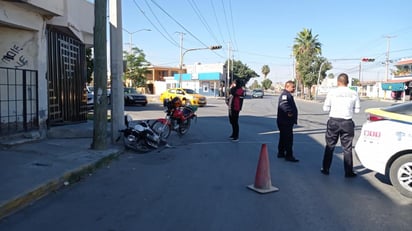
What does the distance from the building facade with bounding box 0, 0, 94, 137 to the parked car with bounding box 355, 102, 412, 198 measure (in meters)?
7.41

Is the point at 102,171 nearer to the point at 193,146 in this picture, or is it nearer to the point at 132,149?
the point at 132,149

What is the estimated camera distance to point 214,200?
16.0ft

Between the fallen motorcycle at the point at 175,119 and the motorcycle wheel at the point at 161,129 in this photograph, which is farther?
the fallen motorcycle at the point at 175,119

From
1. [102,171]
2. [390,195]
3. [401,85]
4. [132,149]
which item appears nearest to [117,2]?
[132,149]

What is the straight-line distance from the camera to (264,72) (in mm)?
134750

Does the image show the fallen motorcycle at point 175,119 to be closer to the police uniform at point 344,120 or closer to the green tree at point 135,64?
the police uniform at point 344,120

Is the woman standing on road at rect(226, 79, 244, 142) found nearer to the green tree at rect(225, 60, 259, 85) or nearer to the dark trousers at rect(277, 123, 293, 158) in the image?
the dark trousers at rect(277, 123, 293, 158)

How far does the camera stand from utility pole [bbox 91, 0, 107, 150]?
7.69 meters

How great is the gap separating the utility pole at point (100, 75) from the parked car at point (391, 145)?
534 centimetres

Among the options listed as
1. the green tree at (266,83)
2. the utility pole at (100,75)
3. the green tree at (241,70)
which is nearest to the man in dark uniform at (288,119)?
the utility pole at (100,75)

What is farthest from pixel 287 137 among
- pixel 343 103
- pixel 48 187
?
pixel 48 187

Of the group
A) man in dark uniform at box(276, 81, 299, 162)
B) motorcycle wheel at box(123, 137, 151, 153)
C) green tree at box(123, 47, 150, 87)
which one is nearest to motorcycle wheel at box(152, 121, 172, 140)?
motorcycle wheel at box(123, 137, 151, 153)

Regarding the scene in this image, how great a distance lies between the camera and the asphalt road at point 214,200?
4066 millimetres

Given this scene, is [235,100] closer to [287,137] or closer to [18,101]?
[287,137]
